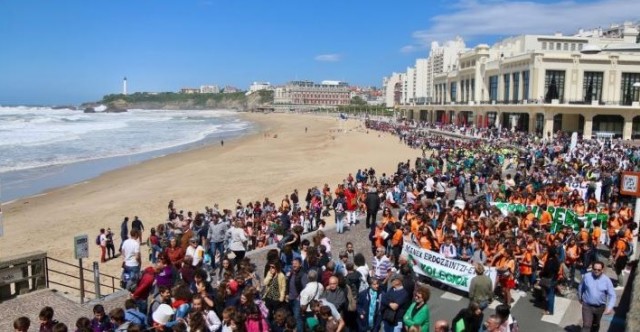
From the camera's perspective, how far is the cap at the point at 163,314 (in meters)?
6.27

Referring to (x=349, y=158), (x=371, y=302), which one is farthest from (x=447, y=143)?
(x=371, y=302)

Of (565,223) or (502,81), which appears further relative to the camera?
(502,81)

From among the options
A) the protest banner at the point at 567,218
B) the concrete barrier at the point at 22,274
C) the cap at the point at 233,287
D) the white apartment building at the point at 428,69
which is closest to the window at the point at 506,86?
the protest banner at the point at 567,218

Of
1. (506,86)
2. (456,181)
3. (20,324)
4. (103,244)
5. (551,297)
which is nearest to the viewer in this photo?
(20,324)

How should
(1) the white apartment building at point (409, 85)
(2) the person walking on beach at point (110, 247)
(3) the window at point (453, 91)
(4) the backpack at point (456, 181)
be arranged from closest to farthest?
(2) the person walking on beach at point (110, 247) < (4) the backpack at point (456, 181) < (3) the window at point (453, 91) < (1) the white apartment building at point (409, 85)

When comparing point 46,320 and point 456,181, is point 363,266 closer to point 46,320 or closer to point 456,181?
point 46,320

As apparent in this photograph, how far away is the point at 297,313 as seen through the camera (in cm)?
697

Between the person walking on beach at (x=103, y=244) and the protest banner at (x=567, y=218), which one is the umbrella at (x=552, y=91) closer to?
the protest banner at (x=567, y=218)

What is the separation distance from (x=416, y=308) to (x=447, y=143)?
110ft

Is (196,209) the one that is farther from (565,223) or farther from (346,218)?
(565,223)

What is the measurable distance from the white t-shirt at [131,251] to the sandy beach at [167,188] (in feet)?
Result: 15.1

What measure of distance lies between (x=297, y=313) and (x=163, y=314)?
1.73m

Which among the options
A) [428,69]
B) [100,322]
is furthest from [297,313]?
[428,69]

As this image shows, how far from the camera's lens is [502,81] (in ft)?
196
